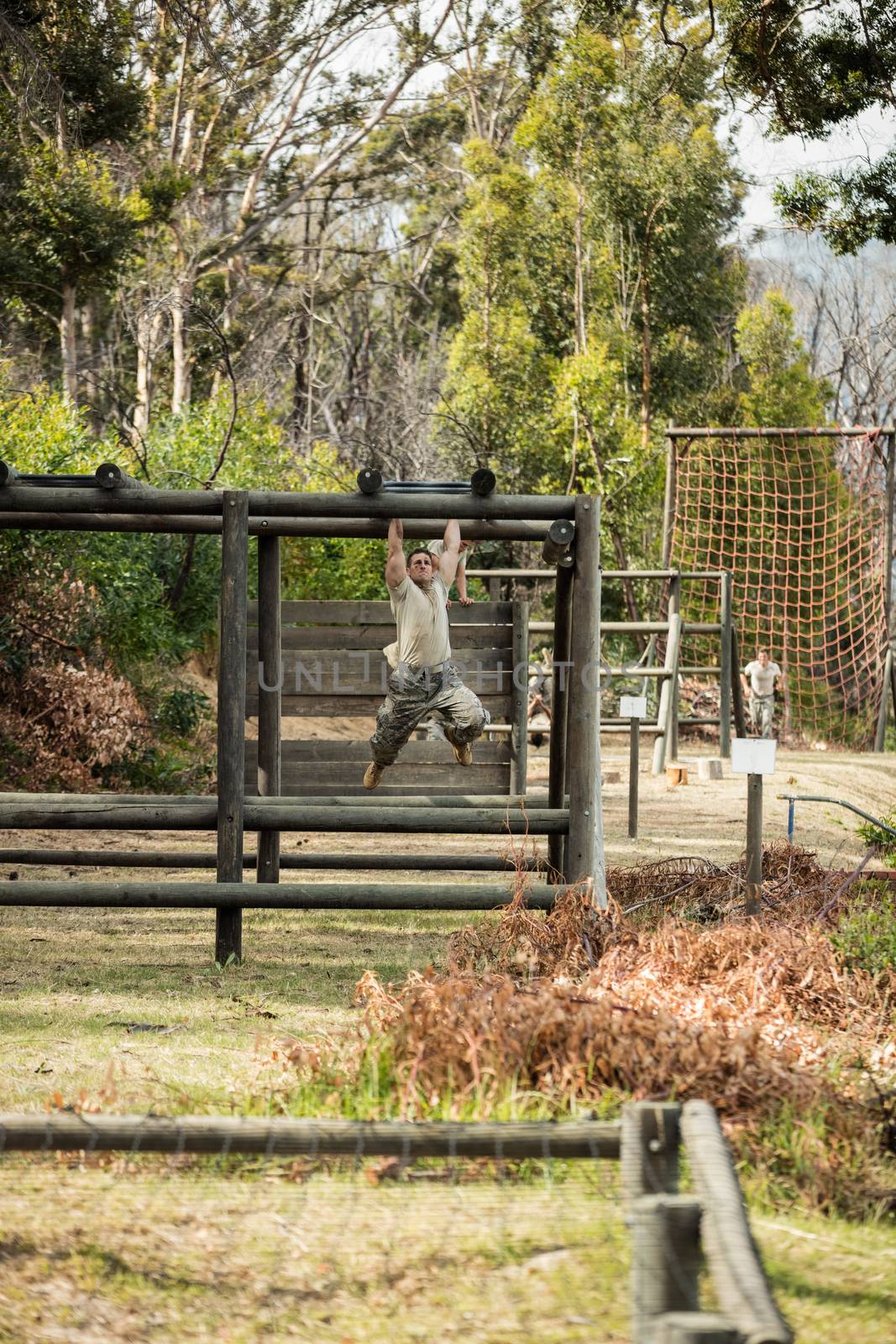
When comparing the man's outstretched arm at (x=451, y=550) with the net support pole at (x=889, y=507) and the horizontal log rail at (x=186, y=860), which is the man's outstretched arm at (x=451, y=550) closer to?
the horizontal log rail at (x=186, y=860)

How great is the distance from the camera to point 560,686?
695cm

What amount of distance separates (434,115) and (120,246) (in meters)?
14.7

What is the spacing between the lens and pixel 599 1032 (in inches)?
166

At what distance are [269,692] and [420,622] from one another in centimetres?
108

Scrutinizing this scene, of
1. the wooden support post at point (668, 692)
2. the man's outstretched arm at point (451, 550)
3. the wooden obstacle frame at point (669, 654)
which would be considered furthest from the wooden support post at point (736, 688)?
the man's outstretched arm at point (451, 550)

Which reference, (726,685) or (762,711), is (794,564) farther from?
(726,685)

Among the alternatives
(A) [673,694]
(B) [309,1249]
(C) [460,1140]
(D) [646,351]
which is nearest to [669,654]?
(A) [673,694]

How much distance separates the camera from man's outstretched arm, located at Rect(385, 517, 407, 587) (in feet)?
22.7

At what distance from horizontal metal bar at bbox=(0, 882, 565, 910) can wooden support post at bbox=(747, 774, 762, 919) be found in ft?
2.77

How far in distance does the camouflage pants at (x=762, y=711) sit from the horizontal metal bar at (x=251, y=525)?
41.3 feet

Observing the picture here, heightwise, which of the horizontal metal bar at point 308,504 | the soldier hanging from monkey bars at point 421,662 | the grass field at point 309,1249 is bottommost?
the grass field at point 309,1249

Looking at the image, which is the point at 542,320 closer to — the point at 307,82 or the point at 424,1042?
the point at 307,82

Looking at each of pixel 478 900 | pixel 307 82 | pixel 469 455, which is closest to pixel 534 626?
pixel 478 900

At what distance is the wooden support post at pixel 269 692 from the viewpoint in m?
7.81
